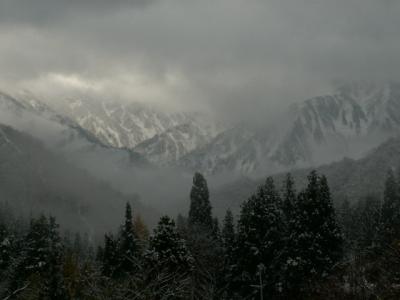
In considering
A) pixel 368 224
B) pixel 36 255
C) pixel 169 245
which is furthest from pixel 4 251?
pixel 368 224

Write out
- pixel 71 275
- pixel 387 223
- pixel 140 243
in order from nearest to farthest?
pixel 71 275 → pixel 140 243 → pixel 387 223

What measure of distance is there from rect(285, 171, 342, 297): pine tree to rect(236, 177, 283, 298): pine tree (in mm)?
1656

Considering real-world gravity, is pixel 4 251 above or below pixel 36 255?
above

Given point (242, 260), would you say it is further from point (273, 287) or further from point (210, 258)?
point (210, 258)

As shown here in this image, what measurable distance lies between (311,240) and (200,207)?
3298 centimetres

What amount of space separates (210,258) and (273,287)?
14591 mm

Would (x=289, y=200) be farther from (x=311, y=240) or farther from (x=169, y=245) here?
(x=169, y=245)

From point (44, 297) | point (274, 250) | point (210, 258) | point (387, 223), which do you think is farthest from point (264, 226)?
point (387, 223)

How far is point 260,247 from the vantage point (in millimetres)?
52375

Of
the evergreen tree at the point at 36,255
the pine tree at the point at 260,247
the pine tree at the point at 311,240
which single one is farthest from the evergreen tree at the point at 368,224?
the evergreen tree at the point at 36,255

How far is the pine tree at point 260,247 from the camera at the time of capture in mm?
51344

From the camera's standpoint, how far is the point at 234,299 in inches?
2029

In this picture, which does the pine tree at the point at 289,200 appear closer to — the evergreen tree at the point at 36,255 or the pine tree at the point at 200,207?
the pine tree at the point at 200,207

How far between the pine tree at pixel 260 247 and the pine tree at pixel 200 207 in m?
25.4
